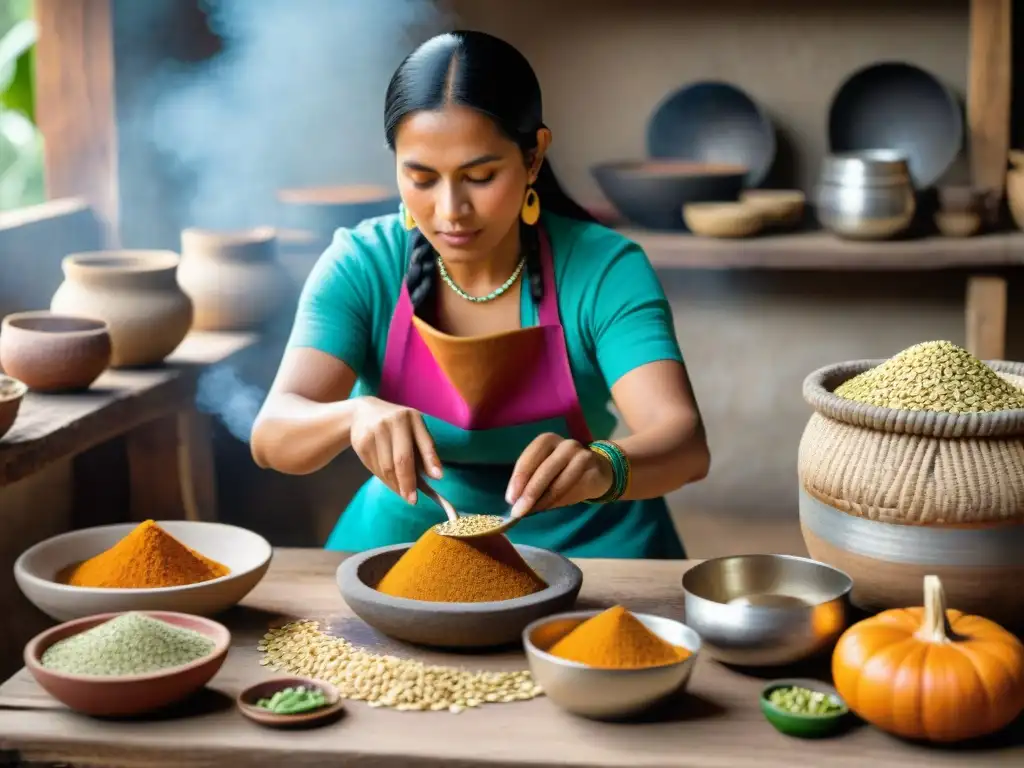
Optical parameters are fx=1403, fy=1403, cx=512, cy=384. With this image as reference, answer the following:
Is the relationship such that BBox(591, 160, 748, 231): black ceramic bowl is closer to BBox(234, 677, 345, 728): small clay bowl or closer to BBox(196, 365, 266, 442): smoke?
BBox(196, 365, 266, 442): smoke

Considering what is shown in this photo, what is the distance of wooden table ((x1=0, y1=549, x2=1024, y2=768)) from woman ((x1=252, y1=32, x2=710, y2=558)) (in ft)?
1.75

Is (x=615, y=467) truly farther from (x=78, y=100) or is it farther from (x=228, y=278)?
(x=78, y=100)

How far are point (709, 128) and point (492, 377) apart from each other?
159cm

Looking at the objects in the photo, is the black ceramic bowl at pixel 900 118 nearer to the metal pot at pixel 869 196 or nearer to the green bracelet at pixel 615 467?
the metal pot at pixel 869 196

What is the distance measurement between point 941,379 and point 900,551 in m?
0.19

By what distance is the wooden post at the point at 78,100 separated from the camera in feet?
10.2

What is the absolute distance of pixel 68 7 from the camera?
3.11m

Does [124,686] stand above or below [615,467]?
below

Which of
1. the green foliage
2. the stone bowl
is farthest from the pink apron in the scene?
the green foliage

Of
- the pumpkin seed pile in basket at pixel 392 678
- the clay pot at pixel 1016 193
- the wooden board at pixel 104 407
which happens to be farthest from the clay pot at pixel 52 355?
the clay pot at pixel 1016 193

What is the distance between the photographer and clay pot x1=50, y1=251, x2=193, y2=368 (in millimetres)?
2633

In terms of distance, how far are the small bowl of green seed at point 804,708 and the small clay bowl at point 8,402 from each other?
1.23m

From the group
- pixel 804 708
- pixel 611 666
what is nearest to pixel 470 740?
pixel 611 666

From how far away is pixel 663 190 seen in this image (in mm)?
3234
